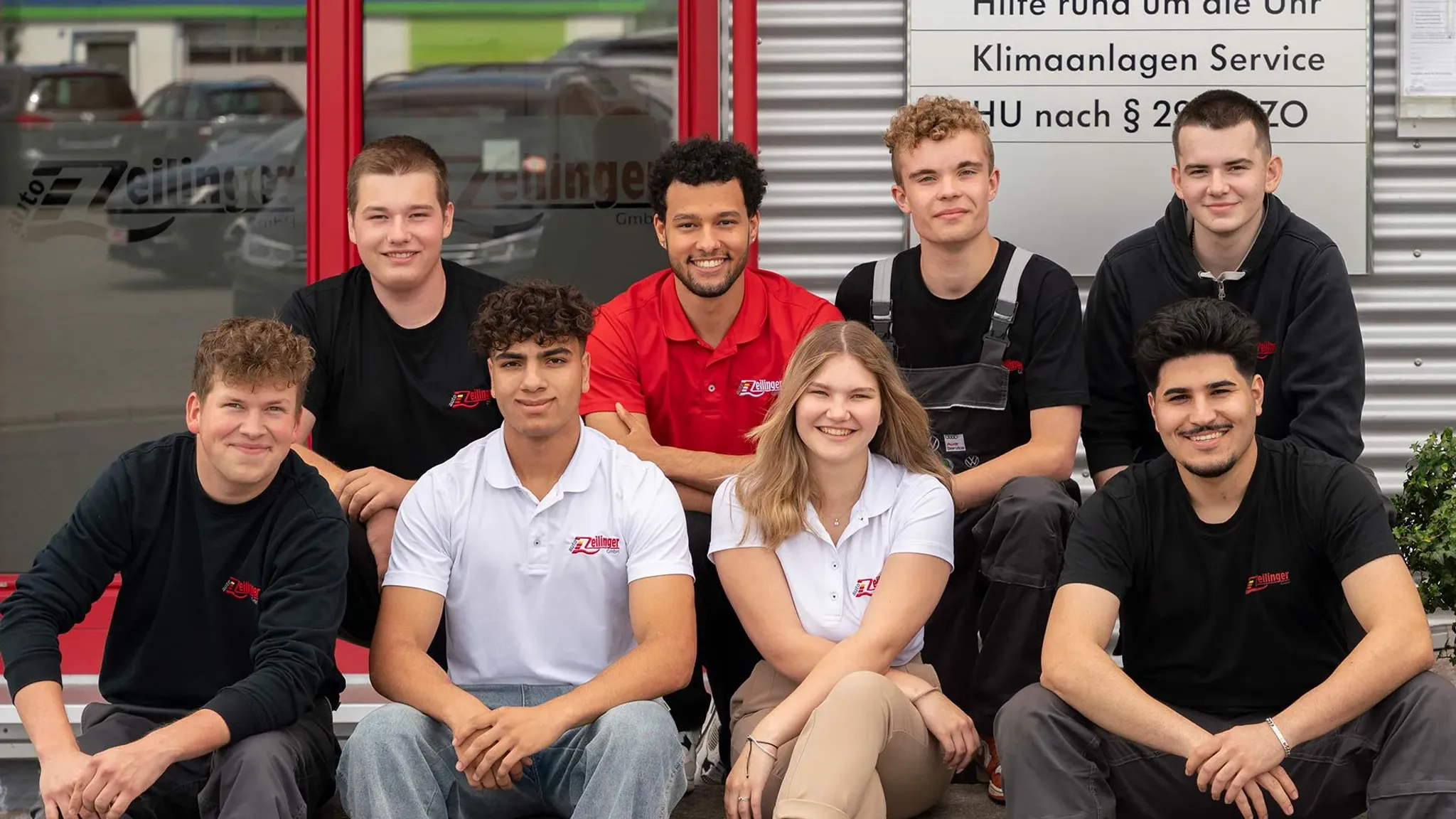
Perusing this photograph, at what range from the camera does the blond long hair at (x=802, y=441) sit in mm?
3391

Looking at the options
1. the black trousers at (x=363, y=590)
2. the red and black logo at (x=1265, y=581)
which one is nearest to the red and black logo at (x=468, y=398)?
the black trousers at (x=363, y=590)

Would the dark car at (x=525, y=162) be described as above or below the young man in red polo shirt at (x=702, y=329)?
above

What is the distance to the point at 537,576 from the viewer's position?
3336 millimetres

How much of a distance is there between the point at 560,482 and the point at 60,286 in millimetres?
2326

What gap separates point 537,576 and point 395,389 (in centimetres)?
88

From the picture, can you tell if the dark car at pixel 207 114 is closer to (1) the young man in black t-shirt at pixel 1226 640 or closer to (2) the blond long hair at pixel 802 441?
(2) the blond long hair at pixel 802 441

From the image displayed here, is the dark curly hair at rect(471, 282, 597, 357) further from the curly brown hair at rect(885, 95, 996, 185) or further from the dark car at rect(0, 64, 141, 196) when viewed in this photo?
the dark car at rect(0, 64, 141, 196)

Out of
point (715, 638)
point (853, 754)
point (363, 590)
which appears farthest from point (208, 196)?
point (853, 754)

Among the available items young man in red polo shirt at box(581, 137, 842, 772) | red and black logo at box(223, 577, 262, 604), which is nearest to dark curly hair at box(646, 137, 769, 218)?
young man in red polo shirt at box(581, 137, 842, 772)

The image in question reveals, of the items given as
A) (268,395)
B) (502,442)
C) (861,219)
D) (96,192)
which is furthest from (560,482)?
(96,192)

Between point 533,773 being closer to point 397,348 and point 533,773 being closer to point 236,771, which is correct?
point 236,771

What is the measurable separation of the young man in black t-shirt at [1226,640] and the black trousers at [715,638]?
0.85m

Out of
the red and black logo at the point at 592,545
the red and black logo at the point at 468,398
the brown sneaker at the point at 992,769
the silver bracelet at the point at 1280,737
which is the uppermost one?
the red and black logo at the point at 468,398

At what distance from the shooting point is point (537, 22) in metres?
4.74
